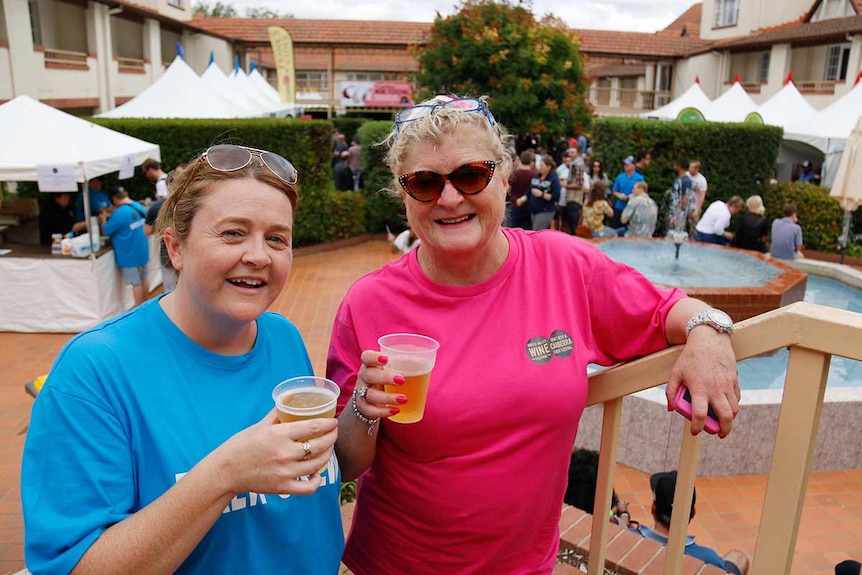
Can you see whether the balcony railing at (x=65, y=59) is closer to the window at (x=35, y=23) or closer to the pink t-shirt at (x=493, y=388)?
the window at (x=35, y=23)

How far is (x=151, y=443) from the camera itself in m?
1.37

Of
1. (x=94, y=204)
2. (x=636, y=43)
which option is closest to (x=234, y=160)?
(x=94, y=204)

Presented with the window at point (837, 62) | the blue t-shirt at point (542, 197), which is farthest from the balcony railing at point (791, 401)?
the window at point (837, 62)

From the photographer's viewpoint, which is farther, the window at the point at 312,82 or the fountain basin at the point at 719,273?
the window at the point at 312,82

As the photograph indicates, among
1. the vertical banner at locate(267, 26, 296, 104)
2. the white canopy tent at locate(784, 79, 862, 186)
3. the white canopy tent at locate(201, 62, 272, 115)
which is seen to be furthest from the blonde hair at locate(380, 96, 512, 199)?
the vertical banner at locate(267, 26, 296, 104)

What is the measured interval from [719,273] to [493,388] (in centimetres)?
846

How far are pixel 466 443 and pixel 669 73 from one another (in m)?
37.2

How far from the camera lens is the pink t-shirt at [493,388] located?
1728 millimetres

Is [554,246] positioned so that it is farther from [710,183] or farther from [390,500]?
[710,183]

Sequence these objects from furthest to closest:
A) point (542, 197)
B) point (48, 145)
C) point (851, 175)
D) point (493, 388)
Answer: point (542, 197) < point (851, 175) < point (48, 145) < point (493, 388)

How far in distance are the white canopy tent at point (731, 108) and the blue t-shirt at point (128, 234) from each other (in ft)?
56.8

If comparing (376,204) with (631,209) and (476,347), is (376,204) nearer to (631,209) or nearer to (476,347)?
(631,209)

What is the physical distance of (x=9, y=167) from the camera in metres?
7.74

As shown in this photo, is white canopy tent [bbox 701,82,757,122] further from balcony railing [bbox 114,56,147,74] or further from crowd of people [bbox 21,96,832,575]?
crowd of people [bbox 21,96,832,575]
